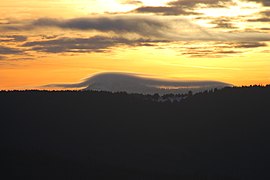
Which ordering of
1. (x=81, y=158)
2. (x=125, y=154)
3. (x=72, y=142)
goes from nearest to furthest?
1. (x=81, y=158)
2. (x=125, y=154)
3. (x=72, y=142)

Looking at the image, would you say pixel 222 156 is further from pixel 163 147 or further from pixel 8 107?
pixel 8 107

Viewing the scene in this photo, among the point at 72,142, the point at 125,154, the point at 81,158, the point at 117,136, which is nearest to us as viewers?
the point at 81,158

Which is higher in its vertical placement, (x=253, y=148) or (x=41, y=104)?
(x=41, y=104)

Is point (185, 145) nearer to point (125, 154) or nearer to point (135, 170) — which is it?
point (125, 154)

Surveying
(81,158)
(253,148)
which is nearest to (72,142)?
(81,158)

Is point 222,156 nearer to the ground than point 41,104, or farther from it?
nearer to the ground

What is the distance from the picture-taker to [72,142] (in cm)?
17925

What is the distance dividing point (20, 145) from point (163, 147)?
4767 cm

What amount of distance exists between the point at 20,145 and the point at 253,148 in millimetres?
67265

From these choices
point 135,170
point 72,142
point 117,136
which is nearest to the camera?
point 135,170

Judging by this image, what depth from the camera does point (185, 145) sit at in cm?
19338

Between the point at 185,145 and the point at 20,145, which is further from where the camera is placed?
the point at 185,145

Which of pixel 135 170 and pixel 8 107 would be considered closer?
pixel 135 170

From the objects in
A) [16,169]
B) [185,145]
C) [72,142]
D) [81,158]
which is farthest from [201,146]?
[16,169]
